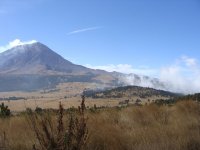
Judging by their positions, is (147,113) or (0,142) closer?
(0,142)

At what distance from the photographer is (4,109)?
18.1 metres

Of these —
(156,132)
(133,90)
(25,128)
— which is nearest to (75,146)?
(156,132)

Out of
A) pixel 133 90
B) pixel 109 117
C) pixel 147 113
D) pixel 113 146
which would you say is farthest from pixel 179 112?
pixel 133 90

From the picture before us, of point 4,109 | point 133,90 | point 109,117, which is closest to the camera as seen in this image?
point 109,117

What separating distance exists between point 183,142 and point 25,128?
4.45m

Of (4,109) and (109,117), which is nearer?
(109,117)

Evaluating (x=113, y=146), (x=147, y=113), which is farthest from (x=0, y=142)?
(x=147, y=113)

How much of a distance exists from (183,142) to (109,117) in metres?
4.96

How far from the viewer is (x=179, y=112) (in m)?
13.6

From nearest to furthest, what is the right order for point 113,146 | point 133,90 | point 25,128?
point 113,146 < point 25,128 < point 133,90

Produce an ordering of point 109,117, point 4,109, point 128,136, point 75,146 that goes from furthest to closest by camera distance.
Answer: point 4,109 → point 109,117 → point 128,136 → point 75,146

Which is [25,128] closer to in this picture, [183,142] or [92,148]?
[92,148]

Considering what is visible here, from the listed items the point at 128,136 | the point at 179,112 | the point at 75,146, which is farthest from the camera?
the point at 179,112

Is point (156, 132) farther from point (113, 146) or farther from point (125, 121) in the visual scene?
point (125, 121)
